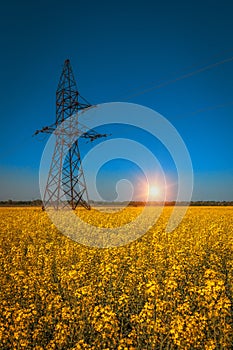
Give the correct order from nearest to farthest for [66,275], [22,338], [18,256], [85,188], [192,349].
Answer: [192,349] < [22,338] < [66,275] < [18,256] < [85,188]

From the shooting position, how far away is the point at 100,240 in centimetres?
1232

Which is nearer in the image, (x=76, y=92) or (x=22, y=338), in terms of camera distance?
(x=22, y=338)

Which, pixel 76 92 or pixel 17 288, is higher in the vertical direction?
pixel 76 92

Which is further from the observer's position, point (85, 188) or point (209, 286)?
Result: point (85, 188)

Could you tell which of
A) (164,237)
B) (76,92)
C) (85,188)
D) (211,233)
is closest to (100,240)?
(164,237)

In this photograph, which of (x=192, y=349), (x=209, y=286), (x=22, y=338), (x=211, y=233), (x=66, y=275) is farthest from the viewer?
(x=211, y=233)

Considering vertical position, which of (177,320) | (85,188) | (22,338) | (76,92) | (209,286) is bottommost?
(22,338)

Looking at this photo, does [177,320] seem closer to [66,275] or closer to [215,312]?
[215,312]

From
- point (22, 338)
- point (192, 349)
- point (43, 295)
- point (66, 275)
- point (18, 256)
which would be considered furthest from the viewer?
point (18, 256)

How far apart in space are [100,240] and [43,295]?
21.2 feet

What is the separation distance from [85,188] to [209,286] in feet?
78.8

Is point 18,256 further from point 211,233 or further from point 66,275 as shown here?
point 211,233

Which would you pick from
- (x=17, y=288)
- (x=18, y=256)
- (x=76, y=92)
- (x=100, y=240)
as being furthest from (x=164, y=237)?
(x=76, y=92)

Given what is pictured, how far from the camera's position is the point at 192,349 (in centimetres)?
409
